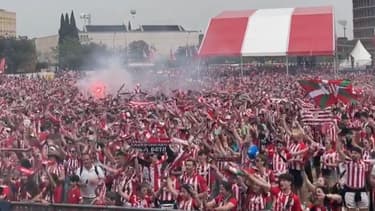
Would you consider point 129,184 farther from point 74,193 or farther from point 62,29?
point 62,29

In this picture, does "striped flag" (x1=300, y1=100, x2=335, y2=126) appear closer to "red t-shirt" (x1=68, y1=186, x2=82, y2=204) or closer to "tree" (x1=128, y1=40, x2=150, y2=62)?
"red t-shirt" (x1=68, y1=186, x2=82, y2=204)

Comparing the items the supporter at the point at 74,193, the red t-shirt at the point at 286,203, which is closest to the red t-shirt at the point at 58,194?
the supporter at the point at 74,193

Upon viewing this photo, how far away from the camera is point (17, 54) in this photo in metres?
88.8

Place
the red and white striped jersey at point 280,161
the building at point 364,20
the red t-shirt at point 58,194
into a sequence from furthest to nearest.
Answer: the building at point 364,20 → the red and white striped jersey at point 280,161 → the red t-shirt at point 58,194

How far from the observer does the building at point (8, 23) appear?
15140cm

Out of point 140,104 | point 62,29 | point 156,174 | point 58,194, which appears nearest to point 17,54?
point 62,29

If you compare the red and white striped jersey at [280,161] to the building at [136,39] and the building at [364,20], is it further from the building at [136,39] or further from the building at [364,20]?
the building at [136,39]

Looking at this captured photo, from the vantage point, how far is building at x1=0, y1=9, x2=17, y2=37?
151 metres

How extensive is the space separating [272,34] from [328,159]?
28.7 meters

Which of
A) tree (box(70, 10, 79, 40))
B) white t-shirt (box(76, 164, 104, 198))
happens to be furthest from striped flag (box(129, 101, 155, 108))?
tree (box(70, 10, 79, 40))

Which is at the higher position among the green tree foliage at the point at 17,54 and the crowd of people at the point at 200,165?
the green tree foliage at the point at 17,54

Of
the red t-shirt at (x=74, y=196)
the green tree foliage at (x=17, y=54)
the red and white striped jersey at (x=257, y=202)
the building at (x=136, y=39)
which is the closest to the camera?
the red and white striped jersey at (x=257, y=202)

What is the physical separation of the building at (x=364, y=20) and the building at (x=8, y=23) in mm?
63036

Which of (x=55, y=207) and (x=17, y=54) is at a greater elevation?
(x=17, y=54)
